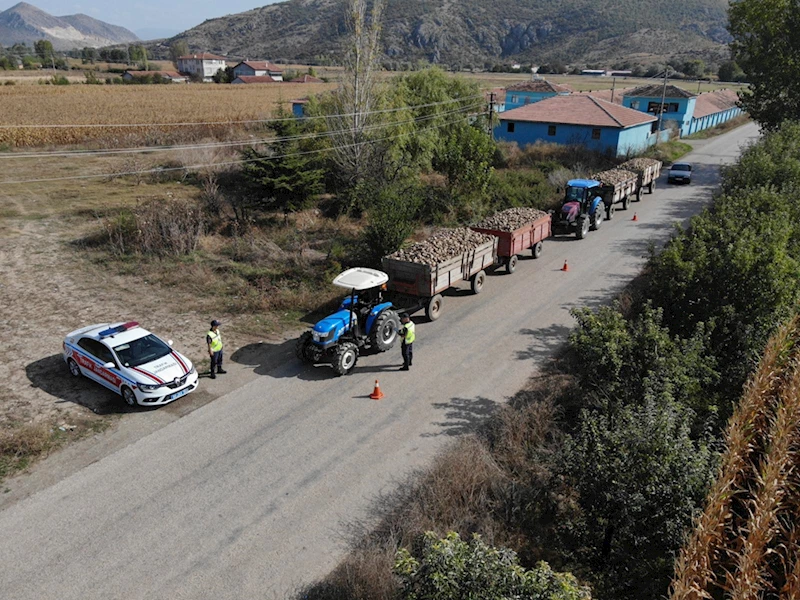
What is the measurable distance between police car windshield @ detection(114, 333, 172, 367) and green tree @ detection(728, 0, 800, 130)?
39383mm

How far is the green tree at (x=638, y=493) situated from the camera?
7.47m

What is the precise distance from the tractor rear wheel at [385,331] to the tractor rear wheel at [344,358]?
2.45 ft

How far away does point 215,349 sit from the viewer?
1370 cm

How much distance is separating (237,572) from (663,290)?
410 inches

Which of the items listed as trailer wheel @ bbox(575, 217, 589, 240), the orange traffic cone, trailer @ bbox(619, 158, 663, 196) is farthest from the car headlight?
trailer @ bbox(619, 158, 663, 196)

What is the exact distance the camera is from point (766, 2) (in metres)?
36.6

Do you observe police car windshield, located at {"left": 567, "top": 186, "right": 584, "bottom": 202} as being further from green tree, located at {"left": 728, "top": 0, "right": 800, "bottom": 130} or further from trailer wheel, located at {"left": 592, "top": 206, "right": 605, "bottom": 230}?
green tree, located at {"left": 728, "top": 0, "right": 800, "bottom": 130}

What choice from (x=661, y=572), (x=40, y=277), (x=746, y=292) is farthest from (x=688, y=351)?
(x=40, y=277)

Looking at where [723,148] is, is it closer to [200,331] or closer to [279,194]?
[279,194]

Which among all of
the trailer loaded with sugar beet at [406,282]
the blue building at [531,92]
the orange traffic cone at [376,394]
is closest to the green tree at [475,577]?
the orange traffic cone at [376,394]

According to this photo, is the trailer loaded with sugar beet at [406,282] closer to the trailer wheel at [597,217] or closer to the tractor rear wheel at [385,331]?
the tractor rear wheel at [385,331]

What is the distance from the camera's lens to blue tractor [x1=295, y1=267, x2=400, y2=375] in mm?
14070

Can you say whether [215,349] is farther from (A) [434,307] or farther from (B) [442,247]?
(B) [442,247]

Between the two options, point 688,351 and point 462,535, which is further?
point 688,351
